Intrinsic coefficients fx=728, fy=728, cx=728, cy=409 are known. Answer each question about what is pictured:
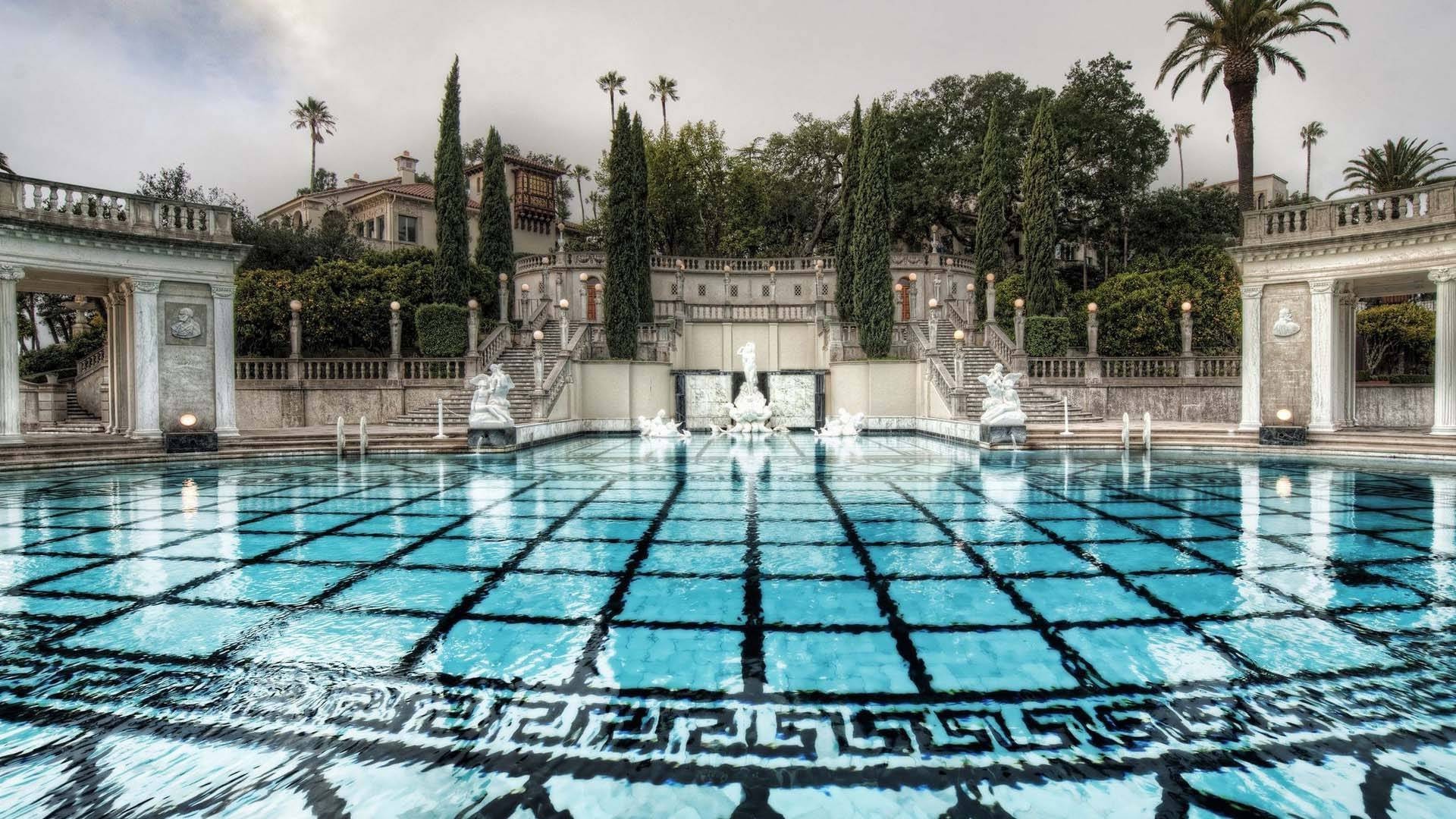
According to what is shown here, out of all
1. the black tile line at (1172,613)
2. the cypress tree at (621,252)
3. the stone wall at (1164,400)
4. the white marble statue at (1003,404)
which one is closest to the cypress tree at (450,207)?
the cypress tree at (621,252)

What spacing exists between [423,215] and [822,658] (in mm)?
44306

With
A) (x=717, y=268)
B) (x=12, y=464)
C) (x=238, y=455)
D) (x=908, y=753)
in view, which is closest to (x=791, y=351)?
(x=717, y=268)

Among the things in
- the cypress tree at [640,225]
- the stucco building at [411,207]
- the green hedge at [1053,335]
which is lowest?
the green hedge at [1053,335]

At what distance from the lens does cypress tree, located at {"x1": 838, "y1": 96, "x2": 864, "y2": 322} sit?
28.3 m

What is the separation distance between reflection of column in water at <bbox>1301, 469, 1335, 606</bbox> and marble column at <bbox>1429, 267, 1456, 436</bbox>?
517 cm

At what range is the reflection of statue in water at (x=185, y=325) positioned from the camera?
16.2 m

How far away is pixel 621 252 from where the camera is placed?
26875 millimetres

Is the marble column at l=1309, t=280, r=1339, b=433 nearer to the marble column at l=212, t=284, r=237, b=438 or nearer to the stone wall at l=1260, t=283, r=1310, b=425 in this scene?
the stone wall at l=1260, t=283, r=1310, b=425

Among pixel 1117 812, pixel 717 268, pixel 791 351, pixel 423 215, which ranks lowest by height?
pixel 1117 812

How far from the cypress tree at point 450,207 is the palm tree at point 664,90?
24891 millimetres

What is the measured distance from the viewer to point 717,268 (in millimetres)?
35656

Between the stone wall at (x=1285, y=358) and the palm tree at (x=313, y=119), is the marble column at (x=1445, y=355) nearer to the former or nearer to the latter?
the stone wall at (x=1285, y=358)

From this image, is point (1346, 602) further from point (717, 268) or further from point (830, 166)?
point (830, 166)

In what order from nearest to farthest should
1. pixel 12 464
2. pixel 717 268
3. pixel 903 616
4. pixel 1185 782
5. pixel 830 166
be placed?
pixel 1185 782 → pixel 903 616 → pixel 12 464 → pixel 717 268 → pixel 830 166
